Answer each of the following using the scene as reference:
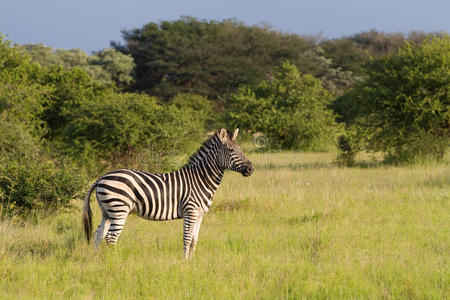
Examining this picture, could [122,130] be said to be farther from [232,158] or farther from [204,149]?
[232,158]

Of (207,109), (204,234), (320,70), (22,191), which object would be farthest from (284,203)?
(320,70)

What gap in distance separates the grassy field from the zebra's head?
4.10ft

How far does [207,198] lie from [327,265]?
185cm

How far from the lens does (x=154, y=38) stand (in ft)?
174

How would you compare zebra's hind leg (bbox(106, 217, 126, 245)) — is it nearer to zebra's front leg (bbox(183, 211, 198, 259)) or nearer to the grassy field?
the grassy field

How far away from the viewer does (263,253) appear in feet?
23.5

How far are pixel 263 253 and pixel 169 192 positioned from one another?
1804 millimetres

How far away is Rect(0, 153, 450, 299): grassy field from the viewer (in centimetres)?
540

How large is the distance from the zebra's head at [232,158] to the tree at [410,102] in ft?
44.3

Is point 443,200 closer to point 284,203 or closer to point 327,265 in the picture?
point 284,203

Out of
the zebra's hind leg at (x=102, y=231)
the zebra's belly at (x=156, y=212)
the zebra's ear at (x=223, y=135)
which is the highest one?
the zebra's ear at (x=223, y=135)

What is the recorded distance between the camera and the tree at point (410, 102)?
60.2 feet

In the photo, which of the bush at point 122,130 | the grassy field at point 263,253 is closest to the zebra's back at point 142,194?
the grassy field at point 263,253

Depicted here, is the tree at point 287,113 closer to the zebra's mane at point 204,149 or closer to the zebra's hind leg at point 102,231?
the zebra's mane at point 204,149
